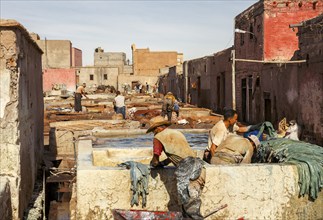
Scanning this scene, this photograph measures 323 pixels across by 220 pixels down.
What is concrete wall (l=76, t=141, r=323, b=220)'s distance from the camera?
6.41m

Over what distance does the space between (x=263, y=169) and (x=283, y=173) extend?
32 centimetres

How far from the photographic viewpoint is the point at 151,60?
6078 cm

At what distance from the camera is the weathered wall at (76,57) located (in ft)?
218

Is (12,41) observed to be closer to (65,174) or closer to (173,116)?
(65,174)

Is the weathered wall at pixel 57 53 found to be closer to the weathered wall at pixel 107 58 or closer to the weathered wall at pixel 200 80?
the weathered wall at pixel 107 58

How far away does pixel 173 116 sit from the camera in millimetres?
19359

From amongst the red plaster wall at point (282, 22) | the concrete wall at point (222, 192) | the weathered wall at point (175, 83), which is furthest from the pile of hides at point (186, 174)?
the weathered wall at point (175, 83)

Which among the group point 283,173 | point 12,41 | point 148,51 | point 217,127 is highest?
point 148,51

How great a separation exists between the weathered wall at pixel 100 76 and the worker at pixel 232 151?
52749mm

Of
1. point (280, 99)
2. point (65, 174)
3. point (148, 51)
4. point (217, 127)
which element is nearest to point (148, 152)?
point (217, 127)

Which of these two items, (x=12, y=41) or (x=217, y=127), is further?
(x=217, y=127)

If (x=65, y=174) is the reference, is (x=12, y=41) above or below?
above

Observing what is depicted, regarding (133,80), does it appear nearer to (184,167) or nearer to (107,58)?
(107,58)

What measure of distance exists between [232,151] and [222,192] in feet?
3.26
